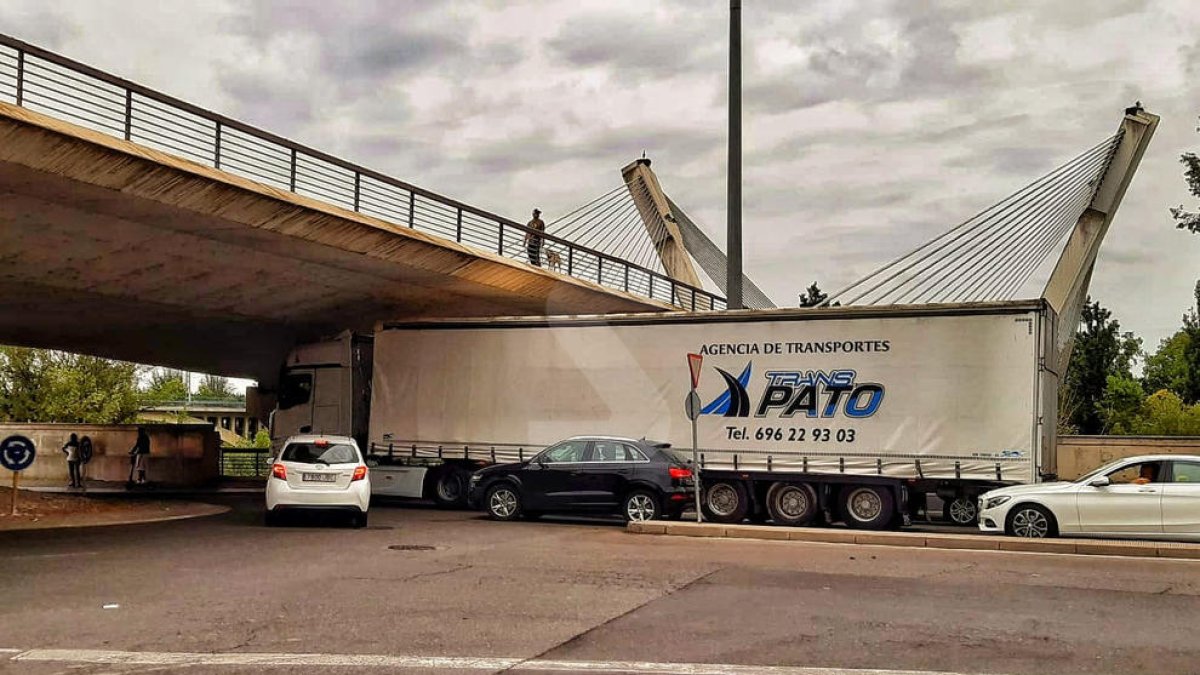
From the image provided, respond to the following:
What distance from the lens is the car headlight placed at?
15562 mm

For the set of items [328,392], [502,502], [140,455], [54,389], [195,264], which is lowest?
[502,502]

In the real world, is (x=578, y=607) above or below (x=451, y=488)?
below

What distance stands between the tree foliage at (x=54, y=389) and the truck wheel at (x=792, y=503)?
38781 mm

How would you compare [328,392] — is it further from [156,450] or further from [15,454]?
[156,450]

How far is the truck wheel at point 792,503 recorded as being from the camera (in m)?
17.8

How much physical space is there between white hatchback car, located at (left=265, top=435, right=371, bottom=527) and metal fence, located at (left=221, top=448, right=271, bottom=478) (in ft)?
58.9

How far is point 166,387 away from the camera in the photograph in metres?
92.0

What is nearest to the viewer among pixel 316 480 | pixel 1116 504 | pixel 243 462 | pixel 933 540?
pixel 1116 504

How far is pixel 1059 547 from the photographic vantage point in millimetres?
14195

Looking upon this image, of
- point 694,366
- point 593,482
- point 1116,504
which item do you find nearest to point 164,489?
point 593,482

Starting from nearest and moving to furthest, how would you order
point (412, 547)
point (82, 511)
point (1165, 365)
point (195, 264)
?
point (412, 547) < point (195, 264) < point (82, 511) < point (1165, 365)

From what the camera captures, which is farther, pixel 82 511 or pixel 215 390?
pixel 215 390

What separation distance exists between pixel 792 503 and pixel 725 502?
1.09 m

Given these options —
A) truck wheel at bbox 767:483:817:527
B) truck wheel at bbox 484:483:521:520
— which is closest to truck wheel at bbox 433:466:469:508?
truck wheel at bbox 484:483:521:520
